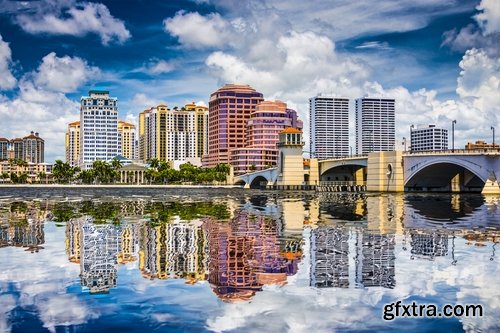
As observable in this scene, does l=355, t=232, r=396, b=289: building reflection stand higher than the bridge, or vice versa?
the bridge

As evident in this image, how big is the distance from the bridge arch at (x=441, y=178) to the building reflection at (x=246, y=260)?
294ft

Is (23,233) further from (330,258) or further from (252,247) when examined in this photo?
(330,258)

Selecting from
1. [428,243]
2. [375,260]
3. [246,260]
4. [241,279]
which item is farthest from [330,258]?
[428,243]

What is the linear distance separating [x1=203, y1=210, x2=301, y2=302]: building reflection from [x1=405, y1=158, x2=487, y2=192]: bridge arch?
89592 mm

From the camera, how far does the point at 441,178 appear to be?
5246 inches

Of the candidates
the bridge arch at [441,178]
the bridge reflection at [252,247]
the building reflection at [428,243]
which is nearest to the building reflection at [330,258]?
the bridge reflection at [252,247]

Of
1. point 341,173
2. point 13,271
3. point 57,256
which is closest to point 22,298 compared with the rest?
point 13,271

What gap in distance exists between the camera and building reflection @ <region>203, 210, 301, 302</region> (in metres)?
19.9

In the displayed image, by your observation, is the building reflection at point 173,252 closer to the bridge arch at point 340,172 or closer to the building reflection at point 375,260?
the building reflection at point 375,260

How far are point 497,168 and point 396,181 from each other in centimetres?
2662

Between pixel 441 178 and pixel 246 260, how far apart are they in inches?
4619

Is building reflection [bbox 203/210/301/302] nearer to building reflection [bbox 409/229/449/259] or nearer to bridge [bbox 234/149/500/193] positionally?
building reflection [bbox 409/229/449/259]

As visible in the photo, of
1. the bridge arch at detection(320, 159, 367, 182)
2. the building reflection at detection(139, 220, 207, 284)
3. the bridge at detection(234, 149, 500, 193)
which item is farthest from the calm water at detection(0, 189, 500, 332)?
the bridge arch at detection(320, 159, 367, 182)

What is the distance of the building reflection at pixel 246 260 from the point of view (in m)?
19.9
